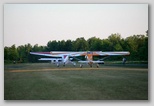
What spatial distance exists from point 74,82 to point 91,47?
60 cm

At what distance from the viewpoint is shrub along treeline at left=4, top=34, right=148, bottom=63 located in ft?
17.7

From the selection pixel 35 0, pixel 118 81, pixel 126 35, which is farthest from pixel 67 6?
pixel 118 81

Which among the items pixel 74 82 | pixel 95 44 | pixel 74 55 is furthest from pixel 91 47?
pixel 74 82

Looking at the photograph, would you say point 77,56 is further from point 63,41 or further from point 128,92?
point 128,92

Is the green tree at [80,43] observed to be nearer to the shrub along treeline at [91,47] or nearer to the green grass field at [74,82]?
the shrub along treeline at [91,47]

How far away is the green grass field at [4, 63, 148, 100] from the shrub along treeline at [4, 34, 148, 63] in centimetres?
13

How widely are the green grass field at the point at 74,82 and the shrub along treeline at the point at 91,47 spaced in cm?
13

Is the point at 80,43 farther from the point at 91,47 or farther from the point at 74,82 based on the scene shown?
the point at 74,82

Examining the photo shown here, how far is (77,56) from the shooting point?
552cm

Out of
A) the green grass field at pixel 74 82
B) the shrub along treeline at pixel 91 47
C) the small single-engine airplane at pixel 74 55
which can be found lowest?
the green grass field at pixel 74 82

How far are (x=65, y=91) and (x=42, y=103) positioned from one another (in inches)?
15.5

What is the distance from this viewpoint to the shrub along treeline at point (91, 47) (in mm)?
5410

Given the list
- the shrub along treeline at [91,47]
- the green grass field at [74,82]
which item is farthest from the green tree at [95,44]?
the green grass field at [74,82]

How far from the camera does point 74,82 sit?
5.46 m
